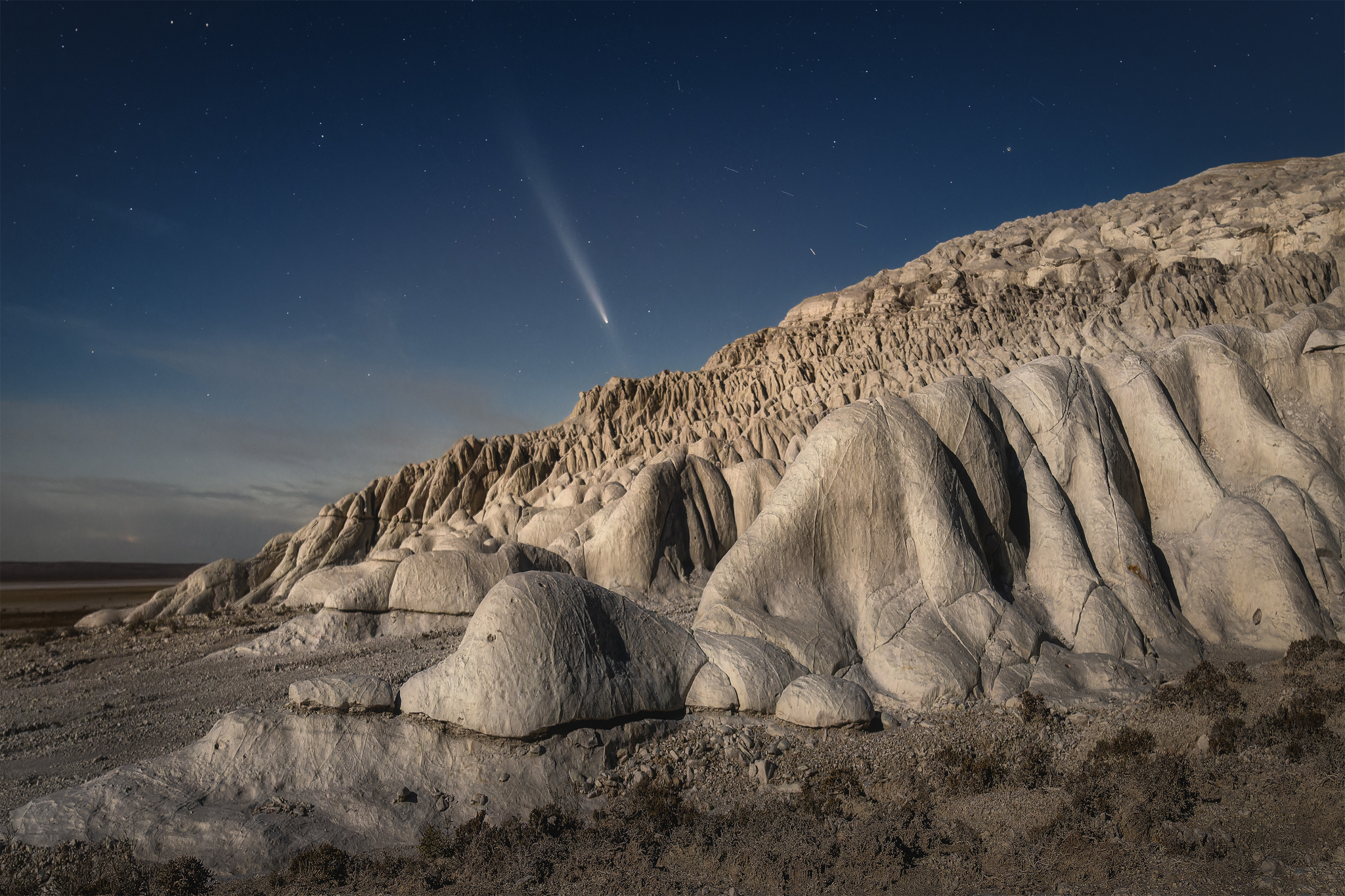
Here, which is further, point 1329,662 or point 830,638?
point 830,638

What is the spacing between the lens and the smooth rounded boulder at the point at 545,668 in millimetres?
7105

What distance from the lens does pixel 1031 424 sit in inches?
523

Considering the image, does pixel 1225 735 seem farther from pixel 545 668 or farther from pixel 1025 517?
pixel 545 668

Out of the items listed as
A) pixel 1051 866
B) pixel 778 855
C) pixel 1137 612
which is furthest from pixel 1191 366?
pixel 778 855

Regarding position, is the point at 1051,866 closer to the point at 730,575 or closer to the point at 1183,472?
the point at 730,575

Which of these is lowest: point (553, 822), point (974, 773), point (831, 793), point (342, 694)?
point (553, 822)

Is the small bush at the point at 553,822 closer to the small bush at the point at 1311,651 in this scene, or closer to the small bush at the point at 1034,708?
the small bush at the point at 1034,708

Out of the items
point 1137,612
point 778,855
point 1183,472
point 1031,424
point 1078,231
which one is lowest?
point 778,855

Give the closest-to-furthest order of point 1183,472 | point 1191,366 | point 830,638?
point 830,638
point 1183,472
point 1191,366

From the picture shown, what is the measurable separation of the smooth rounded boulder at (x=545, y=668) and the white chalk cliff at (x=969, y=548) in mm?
27

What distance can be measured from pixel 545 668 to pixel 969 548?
699 cm

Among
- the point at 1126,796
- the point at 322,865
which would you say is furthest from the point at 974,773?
the point at 322,865

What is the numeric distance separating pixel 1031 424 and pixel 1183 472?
114 inches

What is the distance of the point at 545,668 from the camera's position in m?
7.28
